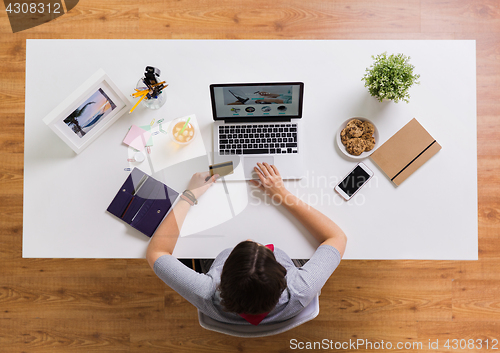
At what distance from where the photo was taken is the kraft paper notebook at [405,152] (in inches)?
45.2

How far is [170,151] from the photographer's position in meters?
1.18

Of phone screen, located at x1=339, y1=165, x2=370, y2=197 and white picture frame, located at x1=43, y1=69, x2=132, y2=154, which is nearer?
white picture frame, located at x1=43, y1=69, x2=132, y2=154

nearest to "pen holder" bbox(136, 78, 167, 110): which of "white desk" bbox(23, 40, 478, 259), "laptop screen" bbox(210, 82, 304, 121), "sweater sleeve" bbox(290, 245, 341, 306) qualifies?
"white desk" bbox(23, 40, 478, 259)

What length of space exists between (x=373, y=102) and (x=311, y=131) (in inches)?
10.5

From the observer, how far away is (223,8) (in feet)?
5.82

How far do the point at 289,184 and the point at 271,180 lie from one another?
0.08 metres

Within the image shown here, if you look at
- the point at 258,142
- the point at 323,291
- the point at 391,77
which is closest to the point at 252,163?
the point at 258,142

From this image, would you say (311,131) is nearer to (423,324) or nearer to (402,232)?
(402,232)

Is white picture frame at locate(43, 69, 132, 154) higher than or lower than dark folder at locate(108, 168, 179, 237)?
higher

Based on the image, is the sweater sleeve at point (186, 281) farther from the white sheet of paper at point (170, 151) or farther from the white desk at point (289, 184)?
the white sheet of paper at point (170, 151)

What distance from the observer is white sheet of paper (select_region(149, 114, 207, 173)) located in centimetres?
117

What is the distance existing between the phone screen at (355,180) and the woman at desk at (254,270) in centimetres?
14

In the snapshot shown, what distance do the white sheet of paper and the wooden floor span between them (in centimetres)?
84

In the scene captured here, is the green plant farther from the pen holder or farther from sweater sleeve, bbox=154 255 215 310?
sweater sleeve, bbox=154 255 215 310
